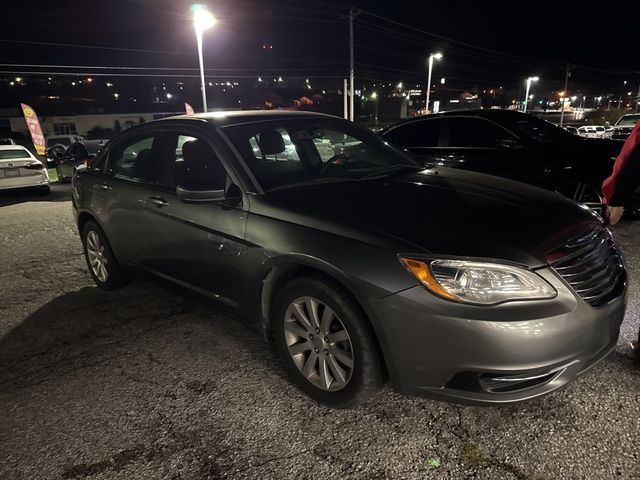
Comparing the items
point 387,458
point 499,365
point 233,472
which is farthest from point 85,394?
point 499,365

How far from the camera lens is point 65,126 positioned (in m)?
44.4

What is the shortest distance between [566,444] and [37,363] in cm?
336

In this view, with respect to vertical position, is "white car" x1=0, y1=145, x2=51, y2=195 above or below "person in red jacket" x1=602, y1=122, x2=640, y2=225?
below

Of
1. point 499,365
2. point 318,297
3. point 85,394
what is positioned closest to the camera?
point 499,365

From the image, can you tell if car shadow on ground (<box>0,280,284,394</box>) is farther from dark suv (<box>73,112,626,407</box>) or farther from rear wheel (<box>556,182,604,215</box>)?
rear wheel (<box>556,182,604,215</box>)

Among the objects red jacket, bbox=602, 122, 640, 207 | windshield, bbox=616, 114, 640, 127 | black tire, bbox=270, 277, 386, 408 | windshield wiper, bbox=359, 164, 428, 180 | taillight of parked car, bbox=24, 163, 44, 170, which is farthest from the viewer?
windshield, bbox=616, 114, 640, 127

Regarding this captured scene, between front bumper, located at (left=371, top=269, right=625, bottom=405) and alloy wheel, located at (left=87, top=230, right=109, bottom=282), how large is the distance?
3.19m

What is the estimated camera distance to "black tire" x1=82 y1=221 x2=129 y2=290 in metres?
4.25

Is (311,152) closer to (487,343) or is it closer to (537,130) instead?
(487,343)

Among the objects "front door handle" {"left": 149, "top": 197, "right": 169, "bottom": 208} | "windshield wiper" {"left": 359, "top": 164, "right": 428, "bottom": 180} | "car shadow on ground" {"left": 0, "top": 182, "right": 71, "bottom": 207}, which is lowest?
"car shadow on ground" {"left": 0, "top": 182, "right": 71, "bottom": 207}

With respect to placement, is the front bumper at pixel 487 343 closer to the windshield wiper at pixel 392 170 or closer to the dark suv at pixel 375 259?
the dark suv at pixel 375 259

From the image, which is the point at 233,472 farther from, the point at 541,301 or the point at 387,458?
the point at 541,301

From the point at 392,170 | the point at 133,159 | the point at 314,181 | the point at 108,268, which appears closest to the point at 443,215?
the point at 314,181

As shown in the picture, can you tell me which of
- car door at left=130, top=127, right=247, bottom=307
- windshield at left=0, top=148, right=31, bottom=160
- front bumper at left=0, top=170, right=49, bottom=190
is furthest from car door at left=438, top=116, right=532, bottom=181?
windshield at left=0, top=148, right=31, bottom=160
